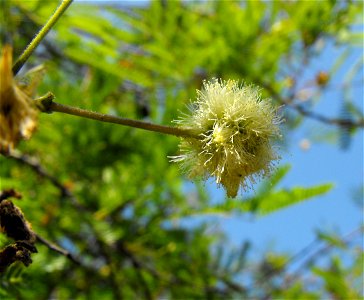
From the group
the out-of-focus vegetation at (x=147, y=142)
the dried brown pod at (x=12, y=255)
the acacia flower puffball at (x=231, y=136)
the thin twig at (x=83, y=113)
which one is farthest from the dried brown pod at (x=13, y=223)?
the out-of-focus vegetation at (x=147, y=142)

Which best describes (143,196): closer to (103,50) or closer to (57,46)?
(103,50)

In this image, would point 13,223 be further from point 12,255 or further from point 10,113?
point 10,113

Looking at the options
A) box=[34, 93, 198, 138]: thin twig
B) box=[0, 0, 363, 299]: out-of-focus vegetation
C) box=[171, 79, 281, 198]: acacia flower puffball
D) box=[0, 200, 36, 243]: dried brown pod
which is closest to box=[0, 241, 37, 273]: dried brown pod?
box=[0, 200, 36, 243]: dried brown pod

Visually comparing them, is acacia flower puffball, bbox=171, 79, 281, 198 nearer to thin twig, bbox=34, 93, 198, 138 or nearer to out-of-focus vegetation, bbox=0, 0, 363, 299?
thin twig, bbox=34, 93, 198, 138

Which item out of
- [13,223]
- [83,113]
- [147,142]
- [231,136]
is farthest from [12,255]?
[147,142]

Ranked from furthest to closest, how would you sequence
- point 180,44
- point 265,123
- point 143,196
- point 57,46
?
point 57,46 → point 180,44 → point 143,196 → point 265,123

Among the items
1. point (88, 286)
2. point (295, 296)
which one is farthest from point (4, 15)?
point (295, 296)

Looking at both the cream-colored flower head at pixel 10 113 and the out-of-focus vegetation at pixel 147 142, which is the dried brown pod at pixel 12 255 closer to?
the cream-colored flower head at pixel 10 113
